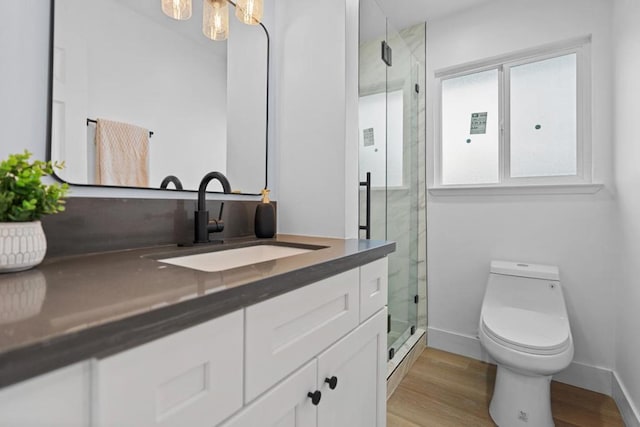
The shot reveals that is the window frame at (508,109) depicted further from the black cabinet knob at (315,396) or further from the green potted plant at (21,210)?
the green potted plant at (21,210)

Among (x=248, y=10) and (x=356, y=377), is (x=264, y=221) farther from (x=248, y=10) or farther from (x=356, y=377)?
(x=248, y=10)

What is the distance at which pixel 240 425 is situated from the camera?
23.7 inches

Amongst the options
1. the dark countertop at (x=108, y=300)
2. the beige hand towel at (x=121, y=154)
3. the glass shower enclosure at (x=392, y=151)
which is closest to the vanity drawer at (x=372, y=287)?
the dark countertop at (x=108, y=300)

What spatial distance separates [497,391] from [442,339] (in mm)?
718

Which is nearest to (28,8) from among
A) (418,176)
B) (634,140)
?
(418,176)

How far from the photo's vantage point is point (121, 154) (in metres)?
1.02

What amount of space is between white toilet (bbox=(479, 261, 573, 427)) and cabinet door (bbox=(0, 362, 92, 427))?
5.46 ft

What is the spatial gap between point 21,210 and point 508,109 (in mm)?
2547

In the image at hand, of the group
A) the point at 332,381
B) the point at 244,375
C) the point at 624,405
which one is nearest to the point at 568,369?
the point at 624,405

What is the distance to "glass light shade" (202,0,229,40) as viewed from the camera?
1.28 metres

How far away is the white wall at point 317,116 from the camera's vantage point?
4.59 feet

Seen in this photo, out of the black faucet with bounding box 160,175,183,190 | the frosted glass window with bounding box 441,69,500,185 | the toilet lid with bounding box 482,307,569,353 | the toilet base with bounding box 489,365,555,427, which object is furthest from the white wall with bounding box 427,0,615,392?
the black faucet with bounding box 160,175,183,190

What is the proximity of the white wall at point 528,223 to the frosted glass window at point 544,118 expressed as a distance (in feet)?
0.46

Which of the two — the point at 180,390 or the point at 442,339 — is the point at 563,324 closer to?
the point at 442,339
